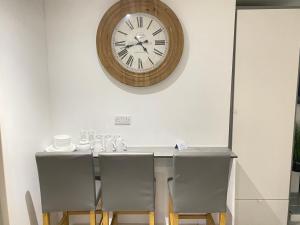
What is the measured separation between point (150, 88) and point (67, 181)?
3.76 feet

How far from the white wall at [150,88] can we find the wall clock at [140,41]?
0.09m

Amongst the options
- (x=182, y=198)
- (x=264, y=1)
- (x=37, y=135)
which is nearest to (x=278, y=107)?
(x=264, y=1)

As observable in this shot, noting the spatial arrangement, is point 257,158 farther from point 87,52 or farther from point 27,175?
point 27,175

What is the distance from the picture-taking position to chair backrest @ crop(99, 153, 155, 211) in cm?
201

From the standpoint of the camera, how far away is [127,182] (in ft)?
6.81

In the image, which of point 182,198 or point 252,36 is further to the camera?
point 252,36

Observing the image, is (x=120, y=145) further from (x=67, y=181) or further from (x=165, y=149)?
(x=67, y=181)

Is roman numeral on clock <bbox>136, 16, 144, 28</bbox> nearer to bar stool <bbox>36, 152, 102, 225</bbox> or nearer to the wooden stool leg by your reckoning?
bar stool <bbox>36, 152, 102, 225</bbox>

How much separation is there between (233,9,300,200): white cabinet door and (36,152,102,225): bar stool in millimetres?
1468

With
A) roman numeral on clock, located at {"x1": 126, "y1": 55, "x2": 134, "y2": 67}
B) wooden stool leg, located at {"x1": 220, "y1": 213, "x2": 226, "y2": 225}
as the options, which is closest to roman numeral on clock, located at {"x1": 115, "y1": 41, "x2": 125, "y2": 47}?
roman numeral on clock, located at {"x1": 126, "y1": 55, "x2": 134, "y2": 67}

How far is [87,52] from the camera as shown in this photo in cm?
250

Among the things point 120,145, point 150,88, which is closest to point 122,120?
point 120,145

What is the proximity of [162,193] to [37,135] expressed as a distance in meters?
1.33

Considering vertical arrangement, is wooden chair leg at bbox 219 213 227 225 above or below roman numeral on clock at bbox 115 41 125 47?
below
